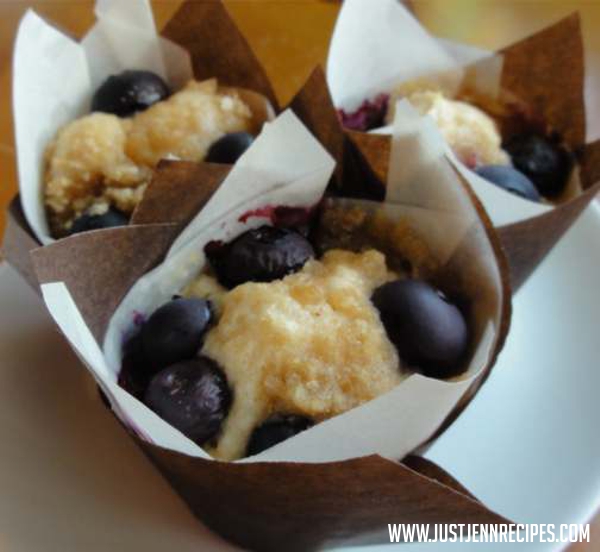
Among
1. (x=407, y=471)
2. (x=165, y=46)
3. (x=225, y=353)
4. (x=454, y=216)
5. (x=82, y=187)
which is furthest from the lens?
(x=165, y=46)

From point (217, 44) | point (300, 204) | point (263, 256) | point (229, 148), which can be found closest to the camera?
point (263, 256)

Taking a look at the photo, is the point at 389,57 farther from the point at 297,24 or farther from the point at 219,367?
the point at 219,367

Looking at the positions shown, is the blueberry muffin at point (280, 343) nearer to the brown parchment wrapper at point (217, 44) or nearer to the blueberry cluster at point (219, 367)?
the blueberry cluster at point (219, 367)

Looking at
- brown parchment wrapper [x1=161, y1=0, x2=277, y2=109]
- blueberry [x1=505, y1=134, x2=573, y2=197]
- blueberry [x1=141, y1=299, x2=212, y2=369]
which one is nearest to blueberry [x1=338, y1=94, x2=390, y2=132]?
brown parchment wrapper [x1=161, y1=0, x2=277, y2=109]

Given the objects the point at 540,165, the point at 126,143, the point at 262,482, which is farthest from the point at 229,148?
the point at 262,482

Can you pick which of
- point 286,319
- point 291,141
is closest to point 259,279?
point 286,319

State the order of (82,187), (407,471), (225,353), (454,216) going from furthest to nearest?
1. (82,187)
2. (454,216)
3. (225,353)
4. (407,471)

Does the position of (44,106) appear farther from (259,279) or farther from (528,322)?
(528,322)

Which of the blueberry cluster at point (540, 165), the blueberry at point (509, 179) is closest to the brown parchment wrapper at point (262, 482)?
the blueberry at point (509, 179)
